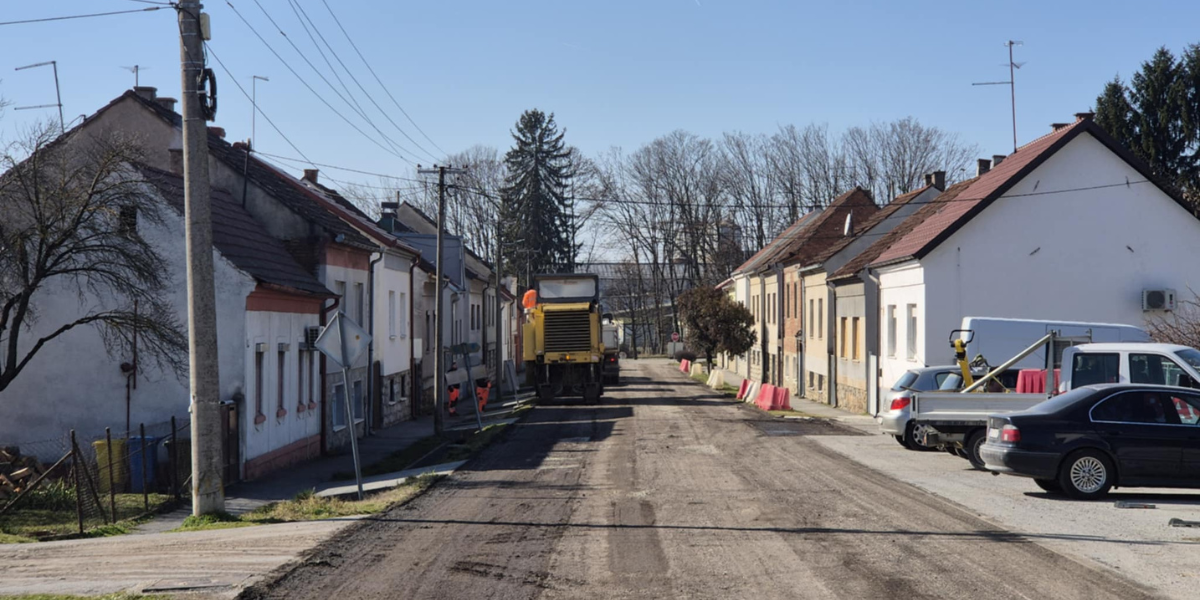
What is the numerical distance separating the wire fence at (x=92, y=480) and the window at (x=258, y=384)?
1.52 meters

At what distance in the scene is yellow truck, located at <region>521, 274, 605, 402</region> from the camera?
4050cm

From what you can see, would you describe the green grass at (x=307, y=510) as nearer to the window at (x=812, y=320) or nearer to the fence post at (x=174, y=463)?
the fence post at (x=174, y=463)

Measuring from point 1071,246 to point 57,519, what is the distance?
24.2 m

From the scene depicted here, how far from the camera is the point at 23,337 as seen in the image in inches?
762

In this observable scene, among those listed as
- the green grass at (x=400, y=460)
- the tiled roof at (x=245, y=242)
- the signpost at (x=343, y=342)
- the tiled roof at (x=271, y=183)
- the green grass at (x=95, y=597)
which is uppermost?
the tiled roof at (x=271, y=183)

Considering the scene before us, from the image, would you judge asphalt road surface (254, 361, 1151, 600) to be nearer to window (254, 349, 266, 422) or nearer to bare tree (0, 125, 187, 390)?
window (254, 349, 266, 422)

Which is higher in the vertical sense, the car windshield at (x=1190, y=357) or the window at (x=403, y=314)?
the window at (x=403, y=314)

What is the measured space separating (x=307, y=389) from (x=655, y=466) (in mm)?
8471

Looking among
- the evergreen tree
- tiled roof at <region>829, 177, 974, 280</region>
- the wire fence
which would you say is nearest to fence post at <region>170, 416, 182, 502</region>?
the wire fence

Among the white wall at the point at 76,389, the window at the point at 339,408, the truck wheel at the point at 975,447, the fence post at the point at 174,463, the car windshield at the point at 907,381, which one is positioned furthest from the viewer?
the window at the point at 339,408

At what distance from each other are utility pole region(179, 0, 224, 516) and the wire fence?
1672 millimetres

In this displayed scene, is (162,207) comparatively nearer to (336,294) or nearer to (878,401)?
(336,294)

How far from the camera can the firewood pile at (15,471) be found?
16.4m

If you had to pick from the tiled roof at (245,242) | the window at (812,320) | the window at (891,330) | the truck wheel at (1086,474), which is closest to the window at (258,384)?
the tiled roof at (245,242)
